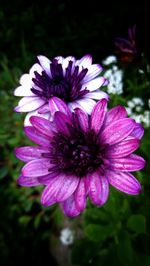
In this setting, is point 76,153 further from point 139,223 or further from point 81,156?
point 139,223

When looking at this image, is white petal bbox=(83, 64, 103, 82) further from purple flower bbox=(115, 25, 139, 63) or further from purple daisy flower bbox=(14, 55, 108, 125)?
purple flower bbox=(115, 25, 139, 63)

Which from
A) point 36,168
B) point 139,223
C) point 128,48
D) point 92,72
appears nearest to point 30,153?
point 36,168

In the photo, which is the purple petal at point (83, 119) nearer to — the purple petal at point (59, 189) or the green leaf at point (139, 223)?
the purple petal at point (59, 189)

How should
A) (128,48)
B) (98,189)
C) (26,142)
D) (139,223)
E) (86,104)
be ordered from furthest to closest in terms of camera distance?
(26,142), (128,48), (139,223), (86,104), (98,189)

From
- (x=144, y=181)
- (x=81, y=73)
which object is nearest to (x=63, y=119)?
(x=81, y=73)

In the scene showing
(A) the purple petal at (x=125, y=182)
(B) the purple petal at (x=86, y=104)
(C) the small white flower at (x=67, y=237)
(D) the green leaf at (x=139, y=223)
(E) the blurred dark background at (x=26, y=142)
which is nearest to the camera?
(A) the purple petal at (x=125, y=182)

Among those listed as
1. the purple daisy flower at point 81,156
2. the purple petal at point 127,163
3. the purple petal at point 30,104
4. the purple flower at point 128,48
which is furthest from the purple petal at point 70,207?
the purple flower at point 128,48

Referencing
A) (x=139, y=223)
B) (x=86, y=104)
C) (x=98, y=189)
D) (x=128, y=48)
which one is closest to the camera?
(x=98, y=189)

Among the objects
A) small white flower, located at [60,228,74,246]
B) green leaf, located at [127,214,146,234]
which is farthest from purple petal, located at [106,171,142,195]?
small white flower, located at [60,228,74,246]
